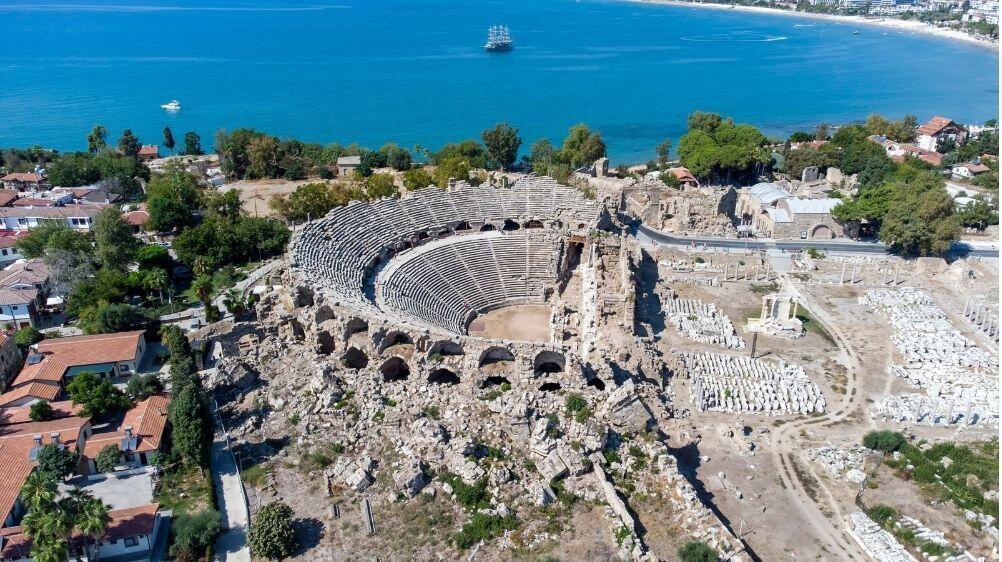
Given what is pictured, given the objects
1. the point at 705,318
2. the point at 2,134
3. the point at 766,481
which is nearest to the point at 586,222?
the point at 705,318

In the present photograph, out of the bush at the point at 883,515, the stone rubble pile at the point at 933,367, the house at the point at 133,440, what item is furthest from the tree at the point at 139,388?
the stone rubble pile at the point at 933,367

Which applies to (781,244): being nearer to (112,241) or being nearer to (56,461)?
(112,241)

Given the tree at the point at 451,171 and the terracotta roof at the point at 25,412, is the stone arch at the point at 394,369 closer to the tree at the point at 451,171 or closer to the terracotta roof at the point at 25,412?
the terracotta roof at the point at 25,412

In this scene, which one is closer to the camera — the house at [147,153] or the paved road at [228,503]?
the paved road at [228,503]

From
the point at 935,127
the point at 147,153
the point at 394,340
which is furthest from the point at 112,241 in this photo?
the point at 935,127

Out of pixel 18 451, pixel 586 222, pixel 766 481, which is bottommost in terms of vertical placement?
pixel 766 481

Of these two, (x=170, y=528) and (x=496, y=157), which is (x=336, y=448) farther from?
(x=496, y=157)
